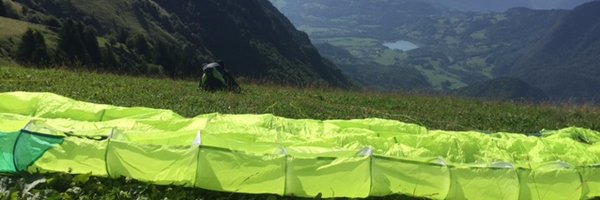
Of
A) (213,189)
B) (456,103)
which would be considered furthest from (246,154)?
(456,103)

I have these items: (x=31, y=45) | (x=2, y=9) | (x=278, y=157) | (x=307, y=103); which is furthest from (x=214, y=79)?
(x=2, y=9)

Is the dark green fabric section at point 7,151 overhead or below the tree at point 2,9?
overhead

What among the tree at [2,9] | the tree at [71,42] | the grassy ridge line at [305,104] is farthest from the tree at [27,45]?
the grassy ridge line at [305,104]

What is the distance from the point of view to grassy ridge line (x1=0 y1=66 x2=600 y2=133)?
1823 centimetres

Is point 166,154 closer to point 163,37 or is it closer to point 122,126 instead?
point 122,126

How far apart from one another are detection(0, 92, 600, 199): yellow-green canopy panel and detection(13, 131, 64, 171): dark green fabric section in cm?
2

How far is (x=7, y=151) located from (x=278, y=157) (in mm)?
4648

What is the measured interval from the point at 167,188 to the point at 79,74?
49.0ft

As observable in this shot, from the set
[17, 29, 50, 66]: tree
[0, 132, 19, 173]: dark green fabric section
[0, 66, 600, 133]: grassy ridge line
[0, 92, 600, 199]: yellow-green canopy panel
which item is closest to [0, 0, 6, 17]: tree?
[17, 29, 50, 66]: tree

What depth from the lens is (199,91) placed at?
2148 centimetres

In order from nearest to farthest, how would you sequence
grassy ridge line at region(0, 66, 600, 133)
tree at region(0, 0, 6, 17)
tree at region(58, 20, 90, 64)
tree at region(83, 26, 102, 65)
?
grassy ridge line at region(0, 66, 600, 133)
tree at region(58, 20, 90, 64)
tree at region(83, 26, 102, 65)
tree at region(0, 0, 6, 17)

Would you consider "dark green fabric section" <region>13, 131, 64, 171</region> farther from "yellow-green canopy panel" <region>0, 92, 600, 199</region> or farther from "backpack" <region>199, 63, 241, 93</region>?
"backpack" <region>199, 63, 241, 93</region>

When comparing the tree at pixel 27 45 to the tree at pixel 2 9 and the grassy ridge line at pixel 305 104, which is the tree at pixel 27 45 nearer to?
the tree at pixel 2 9

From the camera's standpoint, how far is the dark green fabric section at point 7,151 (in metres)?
9.05
